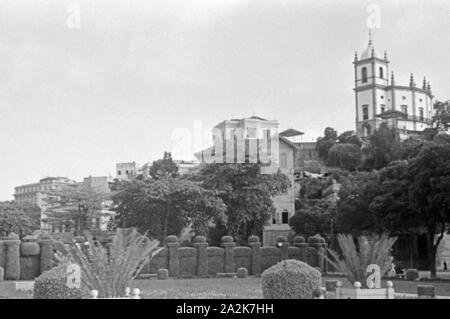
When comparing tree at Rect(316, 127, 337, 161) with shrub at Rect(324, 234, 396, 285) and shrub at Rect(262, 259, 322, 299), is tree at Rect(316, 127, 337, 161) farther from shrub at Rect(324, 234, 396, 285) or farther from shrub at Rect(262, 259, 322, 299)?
shrub at Rect(262, 259, 322, 299)

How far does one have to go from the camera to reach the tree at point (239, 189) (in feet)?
99.8

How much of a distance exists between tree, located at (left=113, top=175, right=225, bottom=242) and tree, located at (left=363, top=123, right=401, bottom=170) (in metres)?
16.7

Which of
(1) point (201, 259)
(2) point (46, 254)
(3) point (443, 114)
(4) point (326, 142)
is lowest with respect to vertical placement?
(1) point (201, 259)

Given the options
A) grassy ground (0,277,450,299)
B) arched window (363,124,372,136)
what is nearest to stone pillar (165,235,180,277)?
grassy ground (0,277,450,299)

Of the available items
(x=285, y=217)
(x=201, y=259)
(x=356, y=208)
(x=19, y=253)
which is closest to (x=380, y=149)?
(x=285, y=217)

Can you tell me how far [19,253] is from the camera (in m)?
23.6

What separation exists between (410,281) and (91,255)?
13227 millimetres

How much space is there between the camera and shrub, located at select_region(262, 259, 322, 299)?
11742mm

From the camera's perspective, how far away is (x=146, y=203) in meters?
28.4

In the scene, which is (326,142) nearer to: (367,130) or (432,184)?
(367,130)

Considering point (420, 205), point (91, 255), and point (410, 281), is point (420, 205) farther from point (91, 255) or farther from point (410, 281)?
point (91, 255)

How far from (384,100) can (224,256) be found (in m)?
31.4

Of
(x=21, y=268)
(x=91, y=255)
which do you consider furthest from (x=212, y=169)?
(x=91, y=255)

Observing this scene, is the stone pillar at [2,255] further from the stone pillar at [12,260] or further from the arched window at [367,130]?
the arched window at [367,130]
